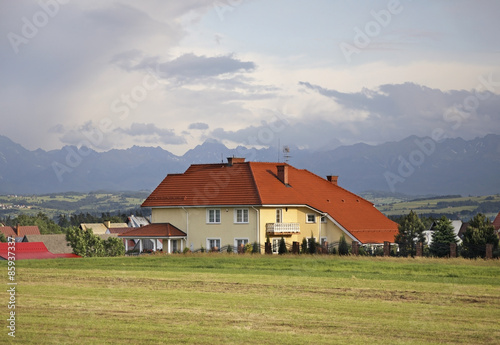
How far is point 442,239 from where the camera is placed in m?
Result: 48.8

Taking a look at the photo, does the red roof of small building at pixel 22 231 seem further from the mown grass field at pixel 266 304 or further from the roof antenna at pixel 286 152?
the mown grass field at pixel 266 304

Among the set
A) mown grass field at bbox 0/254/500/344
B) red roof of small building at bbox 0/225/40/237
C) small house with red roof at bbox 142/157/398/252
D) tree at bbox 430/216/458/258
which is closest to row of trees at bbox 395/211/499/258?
tree at bbox 430/216/458/258

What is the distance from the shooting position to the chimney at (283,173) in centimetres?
6031

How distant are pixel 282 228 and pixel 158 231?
404 inches

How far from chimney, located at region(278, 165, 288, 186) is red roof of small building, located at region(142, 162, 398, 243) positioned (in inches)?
9.1

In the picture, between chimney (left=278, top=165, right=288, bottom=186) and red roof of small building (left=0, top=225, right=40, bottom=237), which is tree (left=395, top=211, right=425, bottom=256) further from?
red roof of small building (left=0, top=225, right=40, bottom=237)

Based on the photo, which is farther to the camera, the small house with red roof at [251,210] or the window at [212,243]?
the window at [212,243]

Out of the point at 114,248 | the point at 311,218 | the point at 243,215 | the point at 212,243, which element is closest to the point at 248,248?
the point at 243,215

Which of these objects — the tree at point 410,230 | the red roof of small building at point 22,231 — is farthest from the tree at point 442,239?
the red roof of small building at point 22,231

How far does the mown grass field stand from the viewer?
16.8 meters

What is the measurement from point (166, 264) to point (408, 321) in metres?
22.9

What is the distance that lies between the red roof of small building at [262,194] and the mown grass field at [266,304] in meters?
20.1

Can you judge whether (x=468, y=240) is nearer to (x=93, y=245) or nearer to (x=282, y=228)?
(x=282, y=228)

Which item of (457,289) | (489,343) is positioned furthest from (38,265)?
(489,343)
